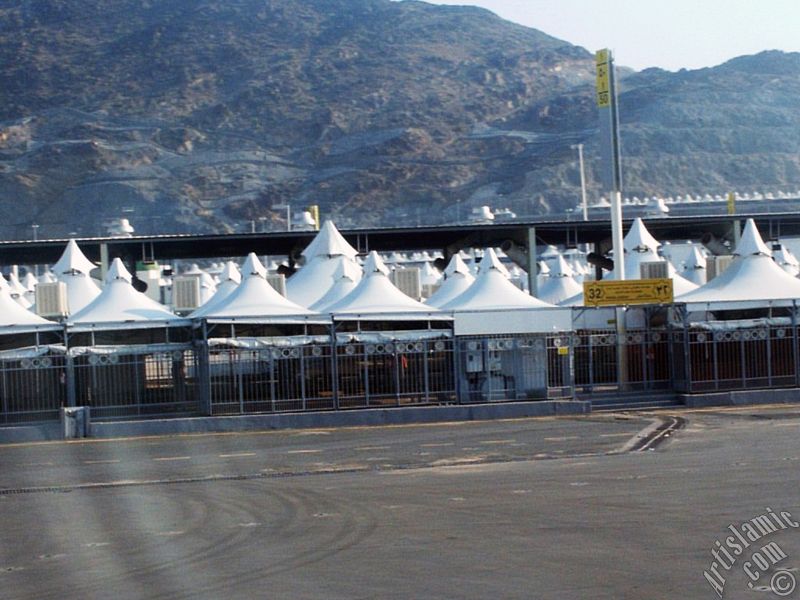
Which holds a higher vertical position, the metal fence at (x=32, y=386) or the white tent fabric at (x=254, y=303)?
the white tent fabric at (x=254, y=303)

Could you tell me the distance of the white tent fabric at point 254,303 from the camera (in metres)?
37.7

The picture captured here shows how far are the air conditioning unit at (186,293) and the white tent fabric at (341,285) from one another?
592cm

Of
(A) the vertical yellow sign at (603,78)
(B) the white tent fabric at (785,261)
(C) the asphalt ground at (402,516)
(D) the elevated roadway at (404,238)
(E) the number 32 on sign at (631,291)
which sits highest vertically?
(A) the vertical yellow sign at (603,78)

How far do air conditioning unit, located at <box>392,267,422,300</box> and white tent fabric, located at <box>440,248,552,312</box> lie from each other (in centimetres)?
429

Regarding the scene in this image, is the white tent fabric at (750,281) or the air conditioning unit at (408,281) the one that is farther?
the air conditioning unit at (408,281)

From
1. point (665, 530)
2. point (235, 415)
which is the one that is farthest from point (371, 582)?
point (235, 415)

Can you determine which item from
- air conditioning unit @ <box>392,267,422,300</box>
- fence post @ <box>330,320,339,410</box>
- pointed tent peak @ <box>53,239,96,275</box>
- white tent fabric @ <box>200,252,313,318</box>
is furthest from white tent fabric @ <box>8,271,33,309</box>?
fence post @ <box>330,320,339,410</box>

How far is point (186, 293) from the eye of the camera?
5109 centimetres

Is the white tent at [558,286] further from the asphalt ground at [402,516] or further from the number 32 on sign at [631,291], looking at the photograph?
the asphalt ground at [402,516]

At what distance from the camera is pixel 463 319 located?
3628cm

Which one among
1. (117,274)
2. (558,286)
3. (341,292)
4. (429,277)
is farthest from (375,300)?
(429,277)

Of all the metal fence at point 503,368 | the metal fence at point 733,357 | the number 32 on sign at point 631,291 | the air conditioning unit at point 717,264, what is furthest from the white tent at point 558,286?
the metal fence at point 503,368

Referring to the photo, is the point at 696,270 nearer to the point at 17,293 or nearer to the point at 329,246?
the point at 329,246

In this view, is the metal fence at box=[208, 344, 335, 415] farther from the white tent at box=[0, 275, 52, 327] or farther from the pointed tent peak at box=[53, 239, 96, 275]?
the pointed tent peak at box=[53, 239, 96, 275]
